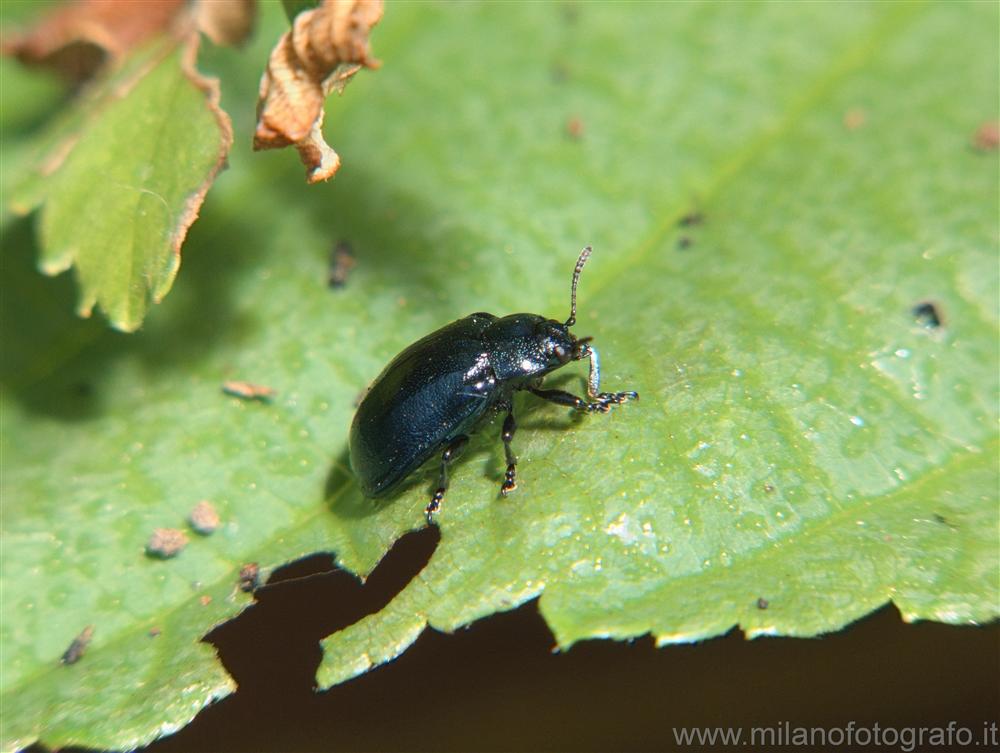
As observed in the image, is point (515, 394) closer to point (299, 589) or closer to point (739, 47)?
point (299, 589)

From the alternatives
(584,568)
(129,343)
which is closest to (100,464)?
(129,343)

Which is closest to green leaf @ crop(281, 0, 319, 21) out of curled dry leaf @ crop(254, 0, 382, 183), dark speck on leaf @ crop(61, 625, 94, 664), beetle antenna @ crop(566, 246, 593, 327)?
curled dry leaf @ crop(254, 0, 382, 183)

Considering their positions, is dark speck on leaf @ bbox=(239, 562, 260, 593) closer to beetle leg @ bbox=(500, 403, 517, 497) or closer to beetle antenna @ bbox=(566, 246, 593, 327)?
beetle leg @ bbox=(500, 403, 517, 497)

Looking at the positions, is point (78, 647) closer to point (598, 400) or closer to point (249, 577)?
point (249, 577)

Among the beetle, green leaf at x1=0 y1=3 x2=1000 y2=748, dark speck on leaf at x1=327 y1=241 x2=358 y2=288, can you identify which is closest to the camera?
green leaf at x1=0 y1=3 x2=1000 y2=748

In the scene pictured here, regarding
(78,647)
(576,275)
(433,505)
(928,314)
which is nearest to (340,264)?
(576,275)

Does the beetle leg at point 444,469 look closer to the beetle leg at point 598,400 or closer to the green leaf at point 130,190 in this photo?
the beetle leg at point 598,400

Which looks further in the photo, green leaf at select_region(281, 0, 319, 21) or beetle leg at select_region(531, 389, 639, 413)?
beetle leg at select_region(531, 389, 639, 413)
